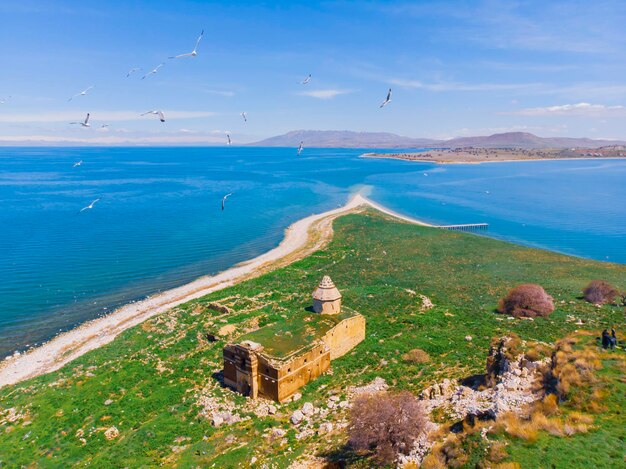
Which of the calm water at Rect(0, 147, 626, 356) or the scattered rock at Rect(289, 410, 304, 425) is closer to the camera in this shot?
the scattered rock at Rect(289, 410, 304, 425)

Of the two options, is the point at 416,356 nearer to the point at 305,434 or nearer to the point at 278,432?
the point at 305,434

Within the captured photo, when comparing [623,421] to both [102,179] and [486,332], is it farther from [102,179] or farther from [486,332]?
[102,179]

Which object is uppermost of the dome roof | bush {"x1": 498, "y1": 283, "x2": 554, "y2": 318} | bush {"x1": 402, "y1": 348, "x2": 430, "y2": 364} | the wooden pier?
the dome roof

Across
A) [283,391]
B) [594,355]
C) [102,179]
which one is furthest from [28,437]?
[102,179]

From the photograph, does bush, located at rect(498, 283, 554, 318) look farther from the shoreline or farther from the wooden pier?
the wooden pier

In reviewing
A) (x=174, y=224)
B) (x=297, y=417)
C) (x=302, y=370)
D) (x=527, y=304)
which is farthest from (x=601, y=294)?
(x=174, y=224)

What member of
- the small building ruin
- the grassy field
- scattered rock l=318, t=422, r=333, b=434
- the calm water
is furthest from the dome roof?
the calm water
